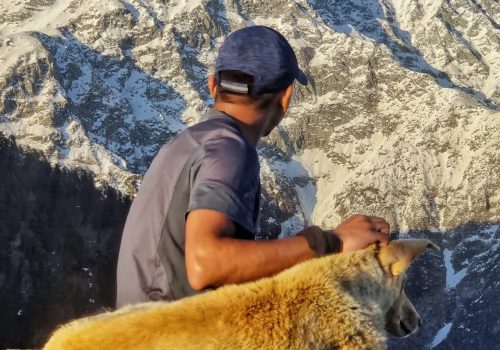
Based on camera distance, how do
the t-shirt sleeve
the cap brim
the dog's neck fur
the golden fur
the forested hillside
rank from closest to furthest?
1. the golden fur
2. the dog's neck fur
3. the t-shirt sleeve
4. the cap brim
5. the forested hillside

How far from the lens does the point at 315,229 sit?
507 cm

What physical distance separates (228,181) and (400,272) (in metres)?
1.21

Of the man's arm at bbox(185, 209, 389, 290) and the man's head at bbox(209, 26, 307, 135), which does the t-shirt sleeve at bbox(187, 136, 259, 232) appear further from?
the man's head at bbox(209, 26, 307, 135)

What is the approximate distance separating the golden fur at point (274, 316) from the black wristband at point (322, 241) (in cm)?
14

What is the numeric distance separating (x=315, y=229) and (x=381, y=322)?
741mm

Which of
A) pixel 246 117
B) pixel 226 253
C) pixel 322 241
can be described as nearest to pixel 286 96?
pixel 246 117

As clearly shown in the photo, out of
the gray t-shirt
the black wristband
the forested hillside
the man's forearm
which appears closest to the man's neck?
the gray t-shirt

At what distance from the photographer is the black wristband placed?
4.93 m

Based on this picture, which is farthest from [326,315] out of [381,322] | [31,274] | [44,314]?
[31,274]

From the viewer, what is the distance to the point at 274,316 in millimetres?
4367

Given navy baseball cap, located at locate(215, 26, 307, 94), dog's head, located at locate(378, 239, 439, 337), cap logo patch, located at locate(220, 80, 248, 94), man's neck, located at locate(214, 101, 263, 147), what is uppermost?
navy baseball cap, located at locate(215, 26, 307, 94)

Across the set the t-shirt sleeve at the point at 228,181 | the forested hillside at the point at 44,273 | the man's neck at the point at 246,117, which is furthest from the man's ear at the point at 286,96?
the forested hillside at the point at 44,273

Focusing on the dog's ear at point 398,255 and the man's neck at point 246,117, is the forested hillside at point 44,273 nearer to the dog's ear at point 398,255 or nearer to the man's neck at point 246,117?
the man's neck at point 246,117

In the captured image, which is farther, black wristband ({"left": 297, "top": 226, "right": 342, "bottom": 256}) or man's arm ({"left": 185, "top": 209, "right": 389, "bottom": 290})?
black wristband ({"left": 297, "top": 226, "right": 342, "bottom": 256})
